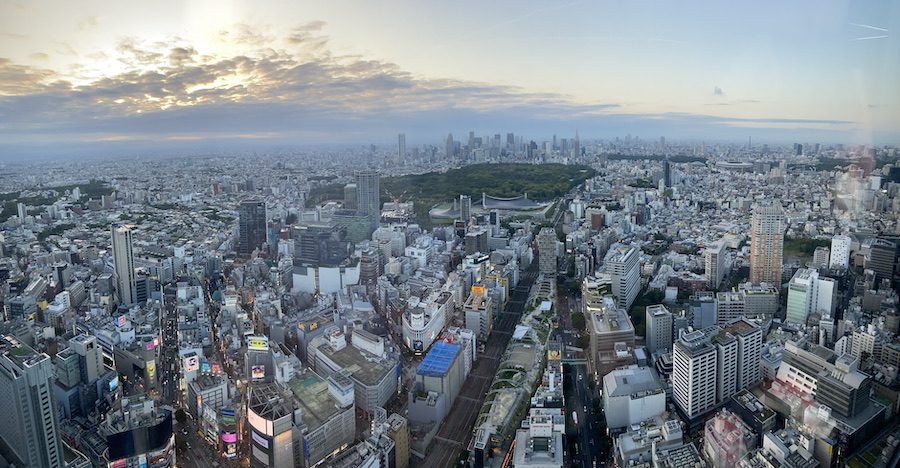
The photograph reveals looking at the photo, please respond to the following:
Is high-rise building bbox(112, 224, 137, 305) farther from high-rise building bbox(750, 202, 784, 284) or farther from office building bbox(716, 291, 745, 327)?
high-rise building bbox(750, 202, 784, 284)

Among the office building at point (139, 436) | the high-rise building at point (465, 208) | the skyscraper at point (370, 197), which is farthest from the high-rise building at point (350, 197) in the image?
the office building at point (139, 436)

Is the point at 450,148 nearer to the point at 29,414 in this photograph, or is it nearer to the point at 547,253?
the point at 547,253

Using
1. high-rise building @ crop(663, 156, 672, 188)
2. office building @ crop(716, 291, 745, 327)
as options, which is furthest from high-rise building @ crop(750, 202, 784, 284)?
high-rise building @ crop(663, 156, 672, 188)

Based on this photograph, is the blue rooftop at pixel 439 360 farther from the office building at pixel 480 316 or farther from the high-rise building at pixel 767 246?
the high-rise building at pixel 767 246

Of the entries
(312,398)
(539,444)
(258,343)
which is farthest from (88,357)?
(539,444)

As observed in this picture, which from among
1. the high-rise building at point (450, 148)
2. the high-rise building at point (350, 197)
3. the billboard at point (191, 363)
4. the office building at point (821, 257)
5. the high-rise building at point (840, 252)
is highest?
the high-rise building at point (450, 148)
